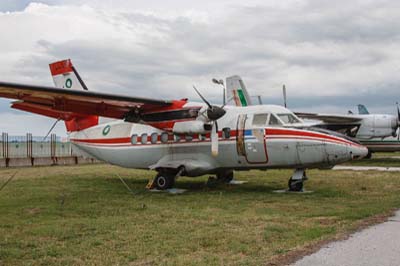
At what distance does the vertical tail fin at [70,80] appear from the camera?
20.1 m

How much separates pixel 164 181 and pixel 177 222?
725 centimetres

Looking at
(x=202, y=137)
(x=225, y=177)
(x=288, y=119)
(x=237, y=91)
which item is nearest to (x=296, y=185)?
(x=288, y=119)

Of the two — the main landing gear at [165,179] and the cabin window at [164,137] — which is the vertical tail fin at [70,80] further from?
the main landing gear at [165,179]

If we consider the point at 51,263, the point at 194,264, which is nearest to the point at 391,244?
the point at 194,264

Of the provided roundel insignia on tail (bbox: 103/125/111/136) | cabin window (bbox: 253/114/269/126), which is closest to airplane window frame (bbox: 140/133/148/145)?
roundel insignia on tail (bbox: 103/125/111/136)

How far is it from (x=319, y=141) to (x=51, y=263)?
10133 mm

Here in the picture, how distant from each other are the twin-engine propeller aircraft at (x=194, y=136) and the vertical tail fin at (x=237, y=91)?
1432 centimetres

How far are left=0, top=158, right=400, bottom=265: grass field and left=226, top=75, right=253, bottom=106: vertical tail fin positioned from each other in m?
16.0

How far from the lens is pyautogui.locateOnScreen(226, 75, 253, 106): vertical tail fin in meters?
32.8

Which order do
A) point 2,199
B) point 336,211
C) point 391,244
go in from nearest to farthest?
1. point 391,244
2. point 336,211
3. point 2,199

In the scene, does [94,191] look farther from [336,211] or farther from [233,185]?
[336,211]

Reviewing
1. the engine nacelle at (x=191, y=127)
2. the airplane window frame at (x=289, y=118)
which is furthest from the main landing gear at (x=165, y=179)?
the airplane window frame at (x=289, y=118)

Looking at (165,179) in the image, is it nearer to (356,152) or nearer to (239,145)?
(239,145)

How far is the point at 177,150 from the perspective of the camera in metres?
17.3
